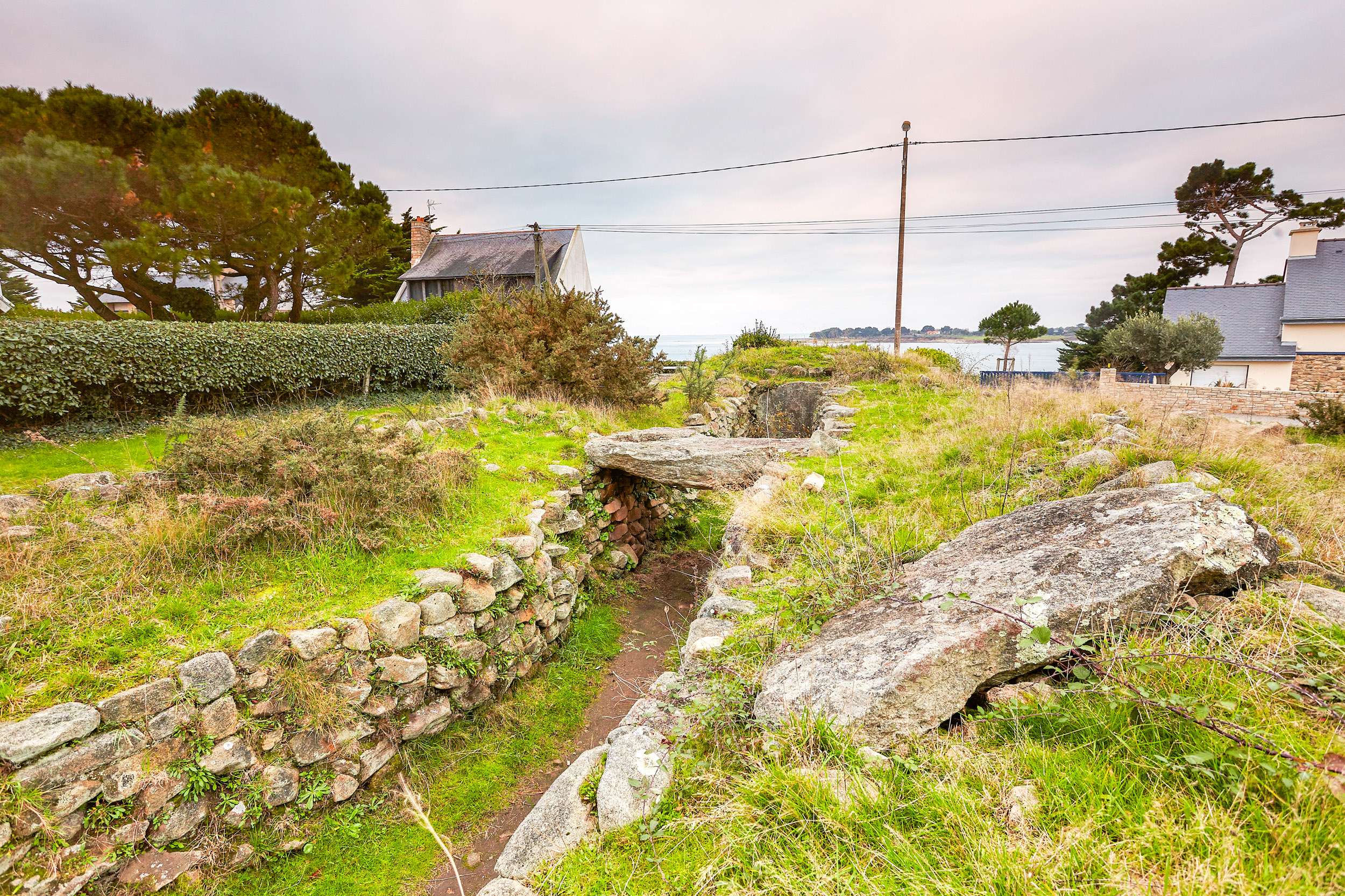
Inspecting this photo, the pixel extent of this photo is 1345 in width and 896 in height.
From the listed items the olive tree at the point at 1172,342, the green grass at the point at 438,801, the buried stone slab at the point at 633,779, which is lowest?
the green grass at the point at 438,801

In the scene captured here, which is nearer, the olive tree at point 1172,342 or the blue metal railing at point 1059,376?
the blue metal railing at point 1059,376

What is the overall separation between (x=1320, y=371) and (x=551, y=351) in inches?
1215

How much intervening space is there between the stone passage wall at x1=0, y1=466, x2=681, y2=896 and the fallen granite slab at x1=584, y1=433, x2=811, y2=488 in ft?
7.26

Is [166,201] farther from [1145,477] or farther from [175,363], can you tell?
[1145,477]

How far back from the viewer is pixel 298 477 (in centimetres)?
485

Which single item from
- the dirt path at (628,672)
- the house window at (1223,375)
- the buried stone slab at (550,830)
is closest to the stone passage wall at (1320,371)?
the house window at (1223,375)

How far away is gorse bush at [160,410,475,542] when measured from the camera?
448 cm

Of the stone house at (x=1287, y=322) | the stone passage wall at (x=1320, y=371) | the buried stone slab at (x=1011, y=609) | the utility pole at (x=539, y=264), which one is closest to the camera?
the buried stone slab at (x=1011, y=609)

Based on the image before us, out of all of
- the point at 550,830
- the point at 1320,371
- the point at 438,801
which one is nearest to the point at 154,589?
the point at 438,801

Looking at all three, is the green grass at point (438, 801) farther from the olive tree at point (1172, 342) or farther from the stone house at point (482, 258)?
the olive tree at point (1172, 342)

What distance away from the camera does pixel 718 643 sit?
11.6 ft

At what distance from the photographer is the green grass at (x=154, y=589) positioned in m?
3.21

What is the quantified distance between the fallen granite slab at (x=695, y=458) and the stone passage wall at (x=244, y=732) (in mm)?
2214

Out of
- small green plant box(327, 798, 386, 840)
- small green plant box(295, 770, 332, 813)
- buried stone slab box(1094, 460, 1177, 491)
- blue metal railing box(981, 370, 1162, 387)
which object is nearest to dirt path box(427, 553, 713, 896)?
small green plant box(327, 798, 386, 840)
